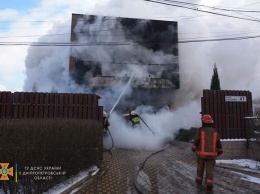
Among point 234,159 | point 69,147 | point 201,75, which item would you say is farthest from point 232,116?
point 201,75

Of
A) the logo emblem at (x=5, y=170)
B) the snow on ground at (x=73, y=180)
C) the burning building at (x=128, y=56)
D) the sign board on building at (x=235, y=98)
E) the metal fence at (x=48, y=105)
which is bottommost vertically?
the snow on ground at (x=73, y=180)

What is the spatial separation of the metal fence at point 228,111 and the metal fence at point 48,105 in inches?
195

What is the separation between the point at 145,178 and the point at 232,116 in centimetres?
659

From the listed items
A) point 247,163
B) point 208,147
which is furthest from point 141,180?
point 247,163

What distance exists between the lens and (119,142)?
44.8 ft

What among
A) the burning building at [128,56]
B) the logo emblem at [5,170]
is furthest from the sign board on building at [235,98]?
the burning building at [128,56]

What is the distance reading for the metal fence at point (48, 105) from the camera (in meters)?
10.6

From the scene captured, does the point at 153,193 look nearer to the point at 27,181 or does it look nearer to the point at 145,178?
the point at 145,178

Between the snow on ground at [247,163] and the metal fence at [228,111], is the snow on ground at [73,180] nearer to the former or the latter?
the snow on ground at [247,163]

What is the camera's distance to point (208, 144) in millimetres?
6660

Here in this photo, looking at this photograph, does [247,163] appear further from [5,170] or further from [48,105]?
[5,170]

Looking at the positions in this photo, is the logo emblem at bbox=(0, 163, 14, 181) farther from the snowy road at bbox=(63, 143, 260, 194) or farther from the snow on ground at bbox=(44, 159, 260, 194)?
the snowy road at bbox=(63, 143, 260, 194)

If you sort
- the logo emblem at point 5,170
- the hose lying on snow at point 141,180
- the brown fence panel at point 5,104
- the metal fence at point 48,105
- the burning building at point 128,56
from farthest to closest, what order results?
the burning building at point 128,56
the brown fence panel at point 5,104
the metal fence at point 48,105
the hose lying on snow at point 141,180
the logo emblem at point 5,170

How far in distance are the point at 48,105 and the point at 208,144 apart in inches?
257
